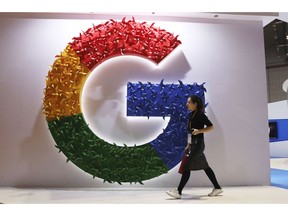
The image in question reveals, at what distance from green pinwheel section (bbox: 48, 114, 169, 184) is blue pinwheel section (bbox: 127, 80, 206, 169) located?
15 cm

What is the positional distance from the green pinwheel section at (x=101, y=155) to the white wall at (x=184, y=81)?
8.2 inches

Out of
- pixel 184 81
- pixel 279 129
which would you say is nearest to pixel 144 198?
pixel 184 81

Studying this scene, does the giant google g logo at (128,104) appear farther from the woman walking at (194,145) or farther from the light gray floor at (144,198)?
the woman walking at (194,145)

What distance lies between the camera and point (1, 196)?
3.51 meters

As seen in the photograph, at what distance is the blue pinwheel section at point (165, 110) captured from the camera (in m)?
4.06

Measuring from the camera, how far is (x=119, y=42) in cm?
416

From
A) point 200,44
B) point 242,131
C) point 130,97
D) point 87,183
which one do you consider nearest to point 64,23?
point 130,97

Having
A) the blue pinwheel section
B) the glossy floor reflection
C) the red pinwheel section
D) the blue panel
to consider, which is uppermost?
the red pinwheel section

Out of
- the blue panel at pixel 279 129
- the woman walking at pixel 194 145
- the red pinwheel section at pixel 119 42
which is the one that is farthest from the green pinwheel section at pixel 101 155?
the blue panel at pixel 279 129

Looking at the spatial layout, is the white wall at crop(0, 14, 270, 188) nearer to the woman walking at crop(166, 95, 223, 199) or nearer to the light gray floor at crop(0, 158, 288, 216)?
the light gray floor at crop(0, 158, 288, 216)

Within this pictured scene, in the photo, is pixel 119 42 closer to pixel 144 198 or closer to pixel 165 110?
pixel 165 110

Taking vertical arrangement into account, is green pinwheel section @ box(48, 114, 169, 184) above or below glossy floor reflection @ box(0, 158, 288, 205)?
above

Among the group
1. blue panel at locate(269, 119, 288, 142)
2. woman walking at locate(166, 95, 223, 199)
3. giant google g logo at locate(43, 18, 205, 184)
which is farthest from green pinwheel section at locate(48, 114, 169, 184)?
blue panel at locate(269, 119, 288, 142)

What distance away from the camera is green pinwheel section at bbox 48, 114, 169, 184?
4000 mm
